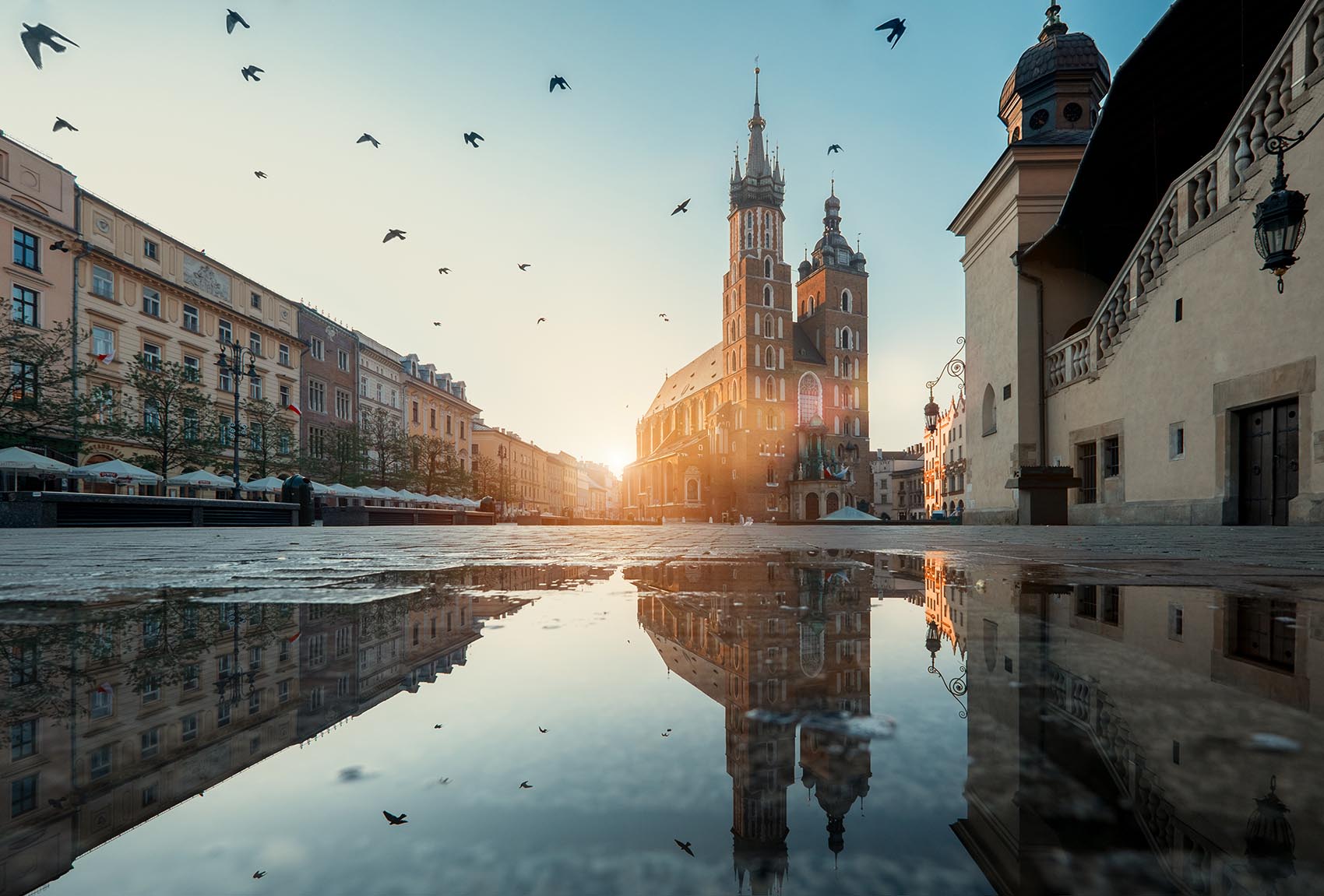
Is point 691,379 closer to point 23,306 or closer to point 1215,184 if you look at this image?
point 23,306

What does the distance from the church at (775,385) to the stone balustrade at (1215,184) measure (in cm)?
4408

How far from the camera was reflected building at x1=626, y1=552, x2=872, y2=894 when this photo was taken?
62cm

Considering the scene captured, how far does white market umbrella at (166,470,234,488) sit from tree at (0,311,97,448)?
3071mm

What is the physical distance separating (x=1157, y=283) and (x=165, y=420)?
101 ft

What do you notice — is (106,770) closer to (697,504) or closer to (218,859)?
(218,859)

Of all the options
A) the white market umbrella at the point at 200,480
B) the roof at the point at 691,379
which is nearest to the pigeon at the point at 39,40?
the white market umbrella at the point at 200,480

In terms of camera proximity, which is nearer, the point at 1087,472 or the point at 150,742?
the point at 150,742

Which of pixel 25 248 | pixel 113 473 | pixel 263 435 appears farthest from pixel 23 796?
pixel 263 435

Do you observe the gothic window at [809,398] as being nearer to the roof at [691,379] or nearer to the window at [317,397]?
the roof at [691,379]

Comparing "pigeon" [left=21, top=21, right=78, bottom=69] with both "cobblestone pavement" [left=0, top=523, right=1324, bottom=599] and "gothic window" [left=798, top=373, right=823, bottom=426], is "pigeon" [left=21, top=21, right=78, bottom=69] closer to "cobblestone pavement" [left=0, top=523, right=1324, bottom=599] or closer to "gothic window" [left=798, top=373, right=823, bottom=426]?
"cobblestone pavement" [left=0, top=523, right=1324, bottom=599]

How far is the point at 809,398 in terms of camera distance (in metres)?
63.7

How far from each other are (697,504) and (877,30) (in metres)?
57.1

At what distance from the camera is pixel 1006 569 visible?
335 cm

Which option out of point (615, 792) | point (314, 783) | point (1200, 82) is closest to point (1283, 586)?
point (615, 792)
